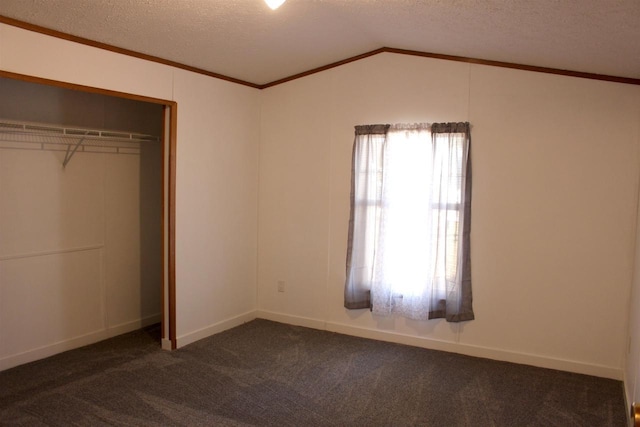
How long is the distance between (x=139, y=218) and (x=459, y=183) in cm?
296

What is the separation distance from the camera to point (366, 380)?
351cm

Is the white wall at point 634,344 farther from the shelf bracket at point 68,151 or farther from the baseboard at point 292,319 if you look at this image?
the shelf bracket at point 68,151

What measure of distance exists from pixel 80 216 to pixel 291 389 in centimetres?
230

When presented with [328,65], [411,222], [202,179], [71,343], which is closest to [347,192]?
[411,222]

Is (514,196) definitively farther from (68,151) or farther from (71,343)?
(71,343)

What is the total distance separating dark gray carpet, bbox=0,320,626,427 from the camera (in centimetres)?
294

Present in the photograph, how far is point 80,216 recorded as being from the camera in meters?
4.05

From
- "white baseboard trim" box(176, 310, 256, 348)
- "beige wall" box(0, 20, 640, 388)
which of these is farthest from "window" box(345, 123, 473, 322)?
"white baseboard trim" box(176, 310, 256, 348)

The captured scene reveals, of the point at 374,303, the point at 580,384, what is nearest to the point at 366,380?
the point at 374,303

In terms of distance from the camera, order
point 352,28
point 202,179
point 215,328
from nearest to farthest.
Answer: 1. point 352,28
2. point 202,179
3. point 215,328

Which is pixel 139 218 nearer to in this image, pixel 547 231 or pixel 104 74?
pixel 104 74

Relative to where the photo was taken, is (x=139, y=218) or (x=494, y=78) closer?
(x=494, y=78)

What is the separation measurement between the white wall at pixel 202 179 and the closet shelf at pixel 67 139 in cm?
61

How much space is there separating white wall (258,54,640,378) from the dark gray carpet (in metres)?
0.31
